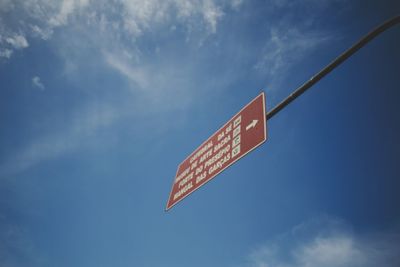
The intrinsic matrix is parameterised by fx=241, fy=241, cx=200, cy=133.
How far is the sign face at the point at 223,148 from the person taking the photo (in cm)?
369

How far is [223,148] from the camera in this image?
4188 mm

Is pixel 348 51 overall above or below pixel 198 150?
above

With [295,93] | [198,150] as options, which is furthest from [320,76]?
[198,150]

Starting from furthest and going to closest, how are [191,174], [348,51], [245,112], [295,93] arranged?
[191,174]
[245,112]
[295,93]
[348,51]

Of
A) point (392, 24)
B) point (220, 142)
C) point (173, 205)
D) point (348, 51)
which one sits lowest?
point (173, 205)

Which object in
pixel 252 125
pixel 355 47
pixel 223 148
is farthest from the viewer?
pixel 223 148

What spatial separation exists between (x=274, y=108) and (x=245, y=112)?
1.86ft

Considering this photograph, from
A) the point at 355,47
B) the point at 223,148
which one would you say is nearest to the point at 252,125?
the point at 223,148

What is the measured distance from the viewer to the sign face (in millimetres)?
3693

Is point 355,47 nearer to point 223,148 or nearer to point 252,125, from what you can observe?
point 252,125

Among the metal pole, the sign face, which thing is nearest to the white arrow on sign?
the sign face

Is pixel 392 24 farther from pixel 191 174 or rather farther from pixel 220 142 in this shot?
pixel 191 174

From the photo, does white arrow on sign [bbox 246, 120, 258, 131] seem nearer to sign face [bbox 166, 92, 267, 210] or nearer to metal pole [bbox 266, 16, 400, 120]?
sign face [bbox 166, 92, 267, 210]

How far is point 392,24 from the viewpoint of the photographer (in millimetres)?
3346
